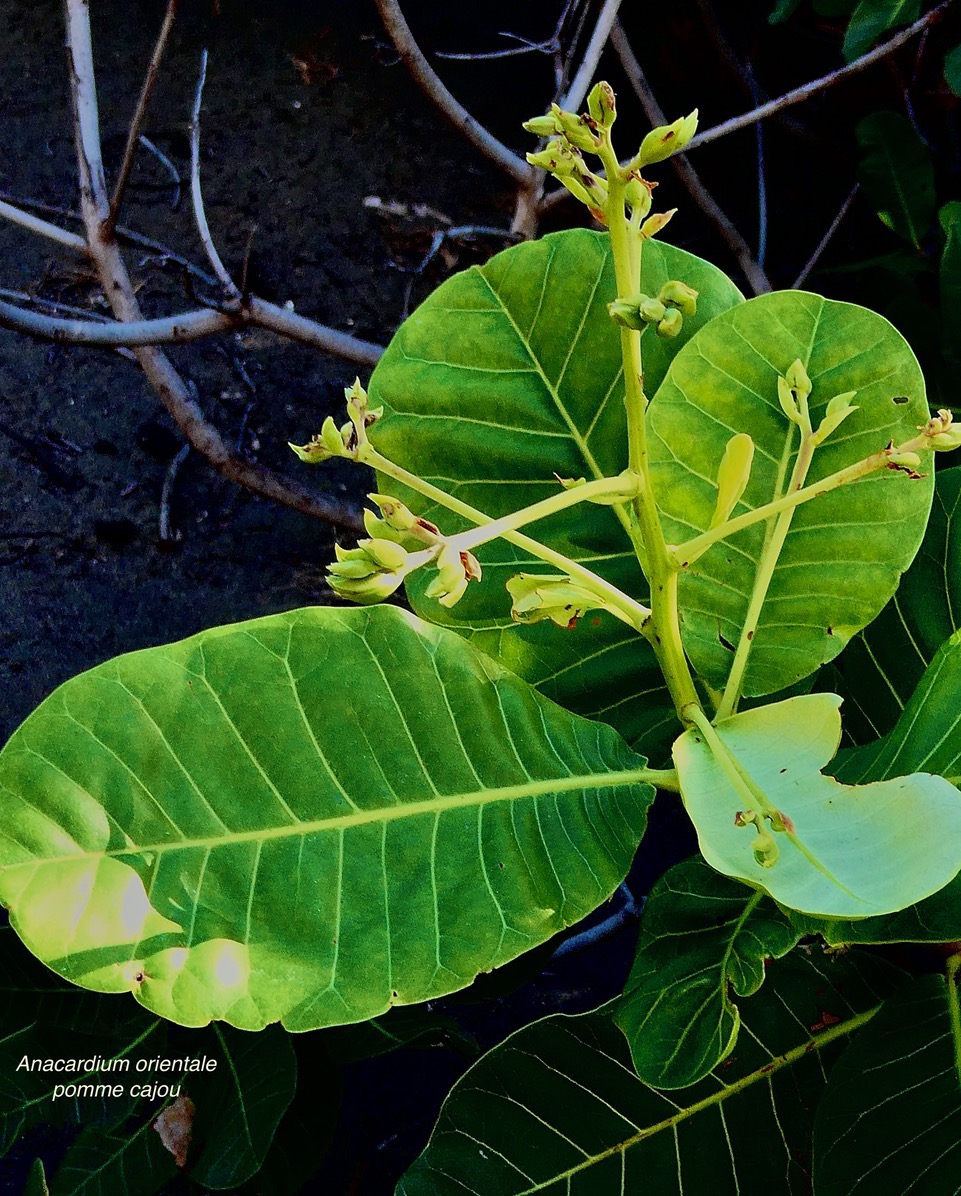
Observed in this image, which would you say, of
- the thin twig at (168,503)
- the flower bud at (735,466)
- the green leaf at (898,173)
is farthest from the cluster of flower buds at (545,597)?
the thin twig at (168,503)

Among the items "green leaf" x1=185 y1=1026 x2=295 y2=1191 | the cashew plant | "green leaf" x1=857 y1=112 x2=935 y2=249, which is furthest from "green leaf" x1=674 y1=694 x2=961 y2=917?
"green leaf" x1=857 y1=112 x2=935 y2=249

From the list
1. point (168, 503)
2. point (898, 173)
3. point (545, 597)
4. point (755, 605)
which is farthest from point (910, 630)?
point (168, 503)

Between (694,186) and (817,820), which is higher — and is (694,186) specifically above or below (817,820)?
above

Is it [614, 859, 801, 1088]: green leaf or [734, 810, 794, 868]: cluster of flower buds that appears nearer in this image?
[734, 810, 794, 868]: cluster of flower buds

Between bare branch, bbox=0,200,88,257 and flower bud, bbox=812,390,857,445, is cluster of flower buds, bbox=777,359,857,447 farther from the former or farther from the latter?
bare branch, bbox=0,200,88,257

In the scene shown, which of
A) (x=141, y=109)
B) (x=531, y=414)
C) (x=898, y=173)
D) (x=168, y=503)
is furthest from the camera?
(x=168, y=503)

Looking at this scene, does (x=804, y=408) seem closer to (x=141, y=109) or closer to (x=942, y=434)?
(x=942, y=434)
